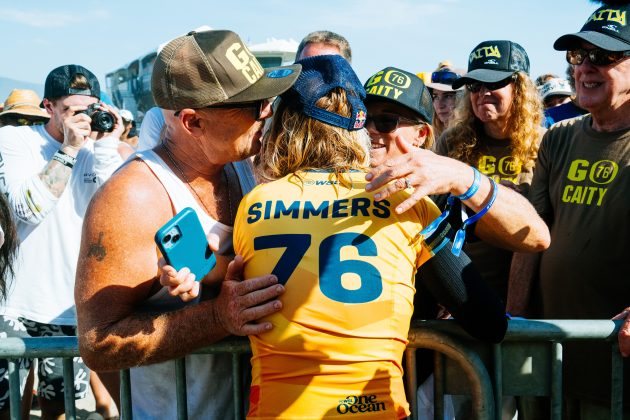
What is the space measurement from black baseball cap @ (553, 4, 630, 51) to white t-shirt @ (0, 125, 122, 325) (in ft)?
9.31

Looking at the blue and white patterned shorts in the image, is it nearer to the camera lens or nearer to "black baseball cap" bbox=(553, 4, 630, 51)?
the camera lens

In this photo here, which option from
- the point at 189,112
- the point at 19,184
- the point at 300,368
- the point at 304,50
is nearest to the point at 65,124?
the point at 19,184

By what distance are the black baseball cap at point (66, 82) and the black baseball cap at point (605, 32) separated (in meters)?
3.01

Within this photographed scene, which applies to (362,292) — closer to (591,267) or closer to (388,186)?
(388,186)

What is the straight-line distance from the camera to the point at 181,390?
238 cm

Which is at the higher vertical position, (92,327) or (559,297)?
(92,327)

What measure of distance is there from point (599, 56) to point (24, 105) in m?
6.99

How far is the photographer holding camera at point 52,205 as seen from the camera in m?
4.05

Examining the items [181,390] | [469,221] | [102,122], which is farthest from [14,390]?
[102,122]

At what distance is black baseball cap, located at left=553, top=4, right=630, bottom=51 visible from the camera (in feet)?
10.2

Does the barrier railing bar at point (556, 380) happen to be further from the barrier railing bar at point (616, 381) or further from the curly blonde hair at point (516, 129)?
the curly blonde hair at point (516, 129)

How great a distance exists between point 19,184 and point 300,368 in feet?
9.32

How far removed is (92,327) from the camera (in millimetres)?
2082

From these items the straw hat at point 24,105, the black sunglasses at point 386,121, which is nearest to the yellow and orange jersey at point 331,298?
the black sunglasses at point 386,121
